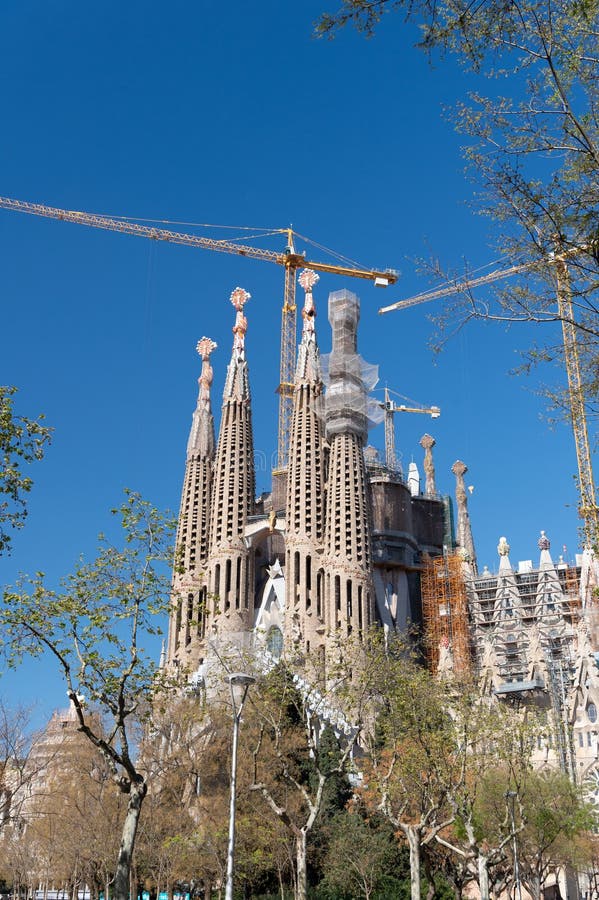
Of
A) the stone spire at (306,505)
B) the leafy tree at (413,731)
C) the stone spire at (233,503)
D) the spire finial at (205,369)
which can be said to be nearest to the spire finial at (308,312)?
the stone spire at (306,505)

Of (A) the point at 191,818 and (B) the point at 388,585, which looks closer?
(A) the point at 191,818

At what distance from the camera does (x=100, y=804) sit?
30.5 meters

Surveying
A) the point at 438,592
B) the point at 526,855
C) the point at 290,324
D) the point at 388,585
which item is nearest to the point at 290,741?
the point at 526,855

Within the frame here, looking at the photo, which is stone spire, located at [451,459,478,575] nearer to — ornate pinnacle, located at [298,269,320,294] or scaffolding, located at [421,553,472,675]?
scaffolding, located at [421,553,472,675]

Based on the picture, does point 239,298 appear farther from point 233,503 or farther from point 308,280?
point 233,503

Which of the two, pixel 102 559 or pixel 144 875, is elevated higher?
pixel 102 559

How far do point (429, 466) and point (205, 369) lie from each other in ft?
75.4

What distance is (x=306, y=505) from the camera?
5306 centimetres

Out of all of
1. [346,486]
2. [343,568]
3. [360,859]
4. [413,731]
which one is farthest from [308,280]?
[413,731]

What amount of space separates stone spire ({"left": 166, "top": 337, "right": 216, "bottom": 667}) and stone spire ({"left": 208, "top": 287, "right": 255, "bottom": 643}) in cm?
127

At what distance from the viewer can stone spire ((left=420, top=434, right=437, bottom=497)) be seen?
75.6 meters

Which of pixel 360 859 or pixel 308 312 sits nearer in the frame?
pixel 360 859

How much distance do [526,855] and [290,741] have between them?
907 cm

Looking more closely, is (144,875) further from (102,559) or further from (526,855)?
(102,559)
